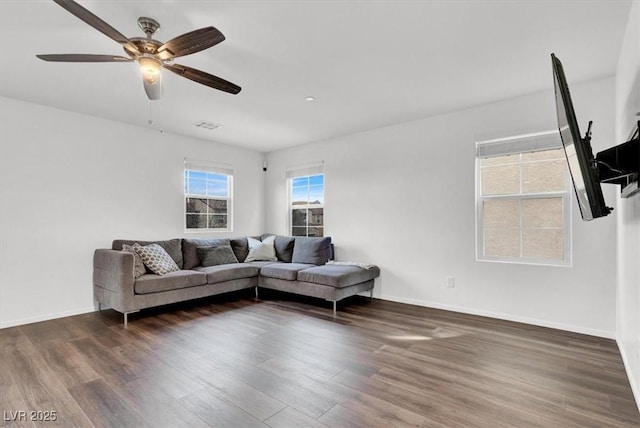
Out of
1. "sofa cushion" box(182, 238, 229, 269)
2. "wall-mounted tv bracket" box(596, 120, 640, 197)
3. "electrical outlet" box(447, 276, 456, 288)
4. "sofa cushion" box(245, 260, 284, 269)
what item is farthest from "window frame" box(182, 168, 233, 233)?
"wall-mounted tv bracket" box(596, 120, 640, 197)

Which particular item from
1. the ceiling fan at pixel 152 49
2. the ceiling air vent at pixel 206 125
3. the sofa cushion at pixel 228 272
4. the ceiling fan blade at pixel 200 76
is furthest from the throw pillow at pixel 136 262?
the ceiling fan blade at pixel 200 76

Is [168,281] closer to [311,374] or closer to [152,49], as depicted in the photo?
[311,374]

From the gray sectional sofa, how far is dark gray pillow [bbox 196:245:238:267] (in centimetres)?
1

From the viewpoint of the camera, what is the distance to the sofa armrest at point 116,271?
359 centimetres

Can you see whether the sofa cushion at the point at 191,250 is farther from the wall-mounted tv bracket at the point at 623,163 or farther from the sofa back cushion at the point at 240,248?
the wall-mounted tv bracket at the point at 623,163

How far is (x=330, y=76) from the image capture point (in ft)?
10.0

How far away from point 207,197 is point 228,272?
5.09ft

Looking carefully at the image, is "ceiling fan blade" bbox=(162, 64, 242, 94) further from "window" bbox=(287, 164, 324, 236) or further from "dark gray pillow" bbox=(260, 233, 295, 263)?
"dark gray pillow" bbox=(260, 233, 295, 263)

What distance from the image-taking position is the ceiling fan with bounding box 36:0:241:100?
6.11 ft

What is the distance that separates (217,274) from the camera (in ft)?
14.4

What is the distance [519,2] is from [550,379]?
253 centimetres

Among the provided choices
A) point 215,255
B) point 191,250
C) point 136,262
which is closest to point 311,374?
point 136,262

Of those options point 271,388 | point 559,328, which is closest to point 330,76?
point 271,388

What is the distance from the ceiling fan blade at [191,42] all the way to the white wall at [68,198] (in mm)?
2623
